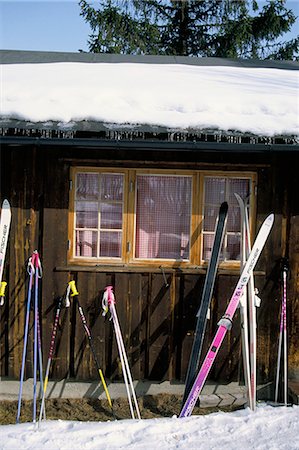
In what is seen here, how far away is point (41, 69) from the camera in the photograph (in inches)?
261

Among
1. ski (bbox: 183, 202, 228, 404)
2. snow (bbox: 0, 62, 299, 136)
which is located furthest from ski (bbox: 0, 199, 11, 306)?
ski (bbox: 183, 202, 228, 404)

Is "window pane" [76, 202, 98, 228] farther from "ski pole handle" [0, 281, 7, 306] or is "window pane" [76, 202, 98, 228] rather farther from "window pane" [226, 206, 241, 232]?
"window pane" [226, 206, 241, 232]

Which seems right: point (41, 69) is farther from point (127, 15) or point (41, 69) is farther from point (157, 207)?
point (127, 15)

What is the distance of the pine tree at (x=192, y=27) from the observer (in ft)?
48.1

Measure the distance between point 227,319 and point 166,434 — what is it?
1107 mm

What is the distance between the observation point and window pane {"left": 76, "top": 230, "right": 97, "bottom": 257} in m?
5.02

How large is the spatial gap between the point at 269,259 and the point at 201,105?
164 centimetres

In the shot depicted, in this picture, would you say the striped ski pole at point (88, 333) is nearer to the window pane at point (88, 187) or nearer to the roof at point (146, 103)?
the window pane at point (88, 187)

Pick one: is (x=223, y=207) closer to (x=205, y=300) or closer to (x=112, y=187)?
(x=205, y=300)

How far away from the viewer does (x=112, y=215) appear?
16.4ft

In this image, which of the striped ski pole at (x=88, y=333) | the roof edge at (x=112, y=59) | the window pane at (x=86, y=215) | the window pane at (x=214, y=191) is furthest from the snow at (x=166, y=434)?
the roof edge at (x=112, y=59)

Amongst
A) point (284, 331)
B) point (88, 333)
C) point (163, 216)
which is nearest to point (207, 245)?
point (163, 216)

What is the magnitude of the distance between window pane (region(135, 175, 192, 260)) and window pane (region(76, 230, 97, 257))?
434mm

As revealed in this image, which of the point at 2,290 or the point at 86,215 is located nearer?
the point at 2,290
